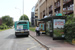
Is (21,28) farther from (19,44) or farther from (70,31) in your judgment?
(70,31)

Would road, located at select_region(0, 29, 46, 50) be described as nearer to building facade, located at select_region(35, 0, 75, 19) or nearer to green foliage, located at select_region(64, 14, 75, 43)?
green foliage, located at select_region(64, 14, 75, 43)

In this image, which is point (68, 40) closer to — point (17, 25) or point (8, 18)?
point (17, 25)

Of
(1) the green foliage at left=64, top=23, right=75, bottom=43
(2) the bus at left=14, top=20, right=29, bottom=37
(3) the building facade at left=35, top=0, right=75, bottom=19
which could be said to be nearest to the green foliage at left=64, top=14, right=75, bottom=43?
(1) the green foliage at left=64, top=23, right=75, bottom=43

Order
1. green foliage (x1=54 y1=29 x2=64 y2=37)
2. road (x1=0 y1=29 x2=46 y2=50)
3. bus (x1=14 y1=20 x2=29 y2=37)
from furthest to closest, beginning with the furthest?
1. bus (x1=14 y1=20 x2=29 y2=37)
2. green foliage (x1=54 y1=29 x2=64 y2=37)
3. road (x1=0 y1=29 x2=46 y2=50)

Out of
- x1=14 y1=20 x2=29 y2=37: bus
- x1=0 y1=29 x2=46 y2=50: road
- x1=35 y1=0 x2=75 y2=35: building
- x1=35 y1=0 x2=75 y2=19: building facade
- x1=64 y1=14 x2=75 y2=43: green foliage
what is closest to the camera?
x1=0 y1=29 x2=46 y2=50: road

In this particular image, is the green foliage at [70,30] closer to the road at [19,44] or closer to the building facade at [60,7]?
the road at [19,44]

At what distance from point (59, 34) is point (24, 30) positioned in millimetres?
8337

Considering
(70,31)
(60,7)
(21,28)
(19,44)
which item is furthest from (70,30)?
(60,7)

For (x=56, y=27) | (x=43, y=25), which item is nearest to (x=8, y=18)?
(x=43, y=25)

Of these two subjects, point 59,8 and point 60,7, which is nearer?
point 60,7

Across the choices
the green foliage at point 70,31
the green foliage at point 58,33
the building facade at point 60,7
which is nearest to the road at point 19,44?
the green foliage at point 58,33

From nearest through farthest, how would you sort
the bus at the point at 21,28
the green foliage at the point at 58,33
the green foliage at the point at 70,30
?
the green foliage at the point at 70,30
the green foliage at the point at 58,33
the bus at the point at 21,28

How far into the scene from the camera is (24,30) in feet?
64.9

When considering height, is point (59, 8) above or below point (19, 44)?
above
